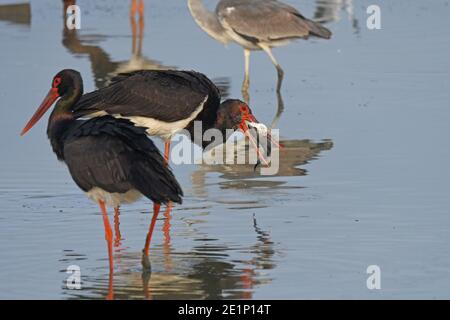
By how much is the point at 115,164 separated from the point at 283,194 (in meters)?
2.39

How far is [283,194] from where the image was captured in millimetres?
10508

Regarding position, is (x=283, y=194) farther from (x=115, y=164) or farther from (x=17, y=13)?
(x=17, y=13)

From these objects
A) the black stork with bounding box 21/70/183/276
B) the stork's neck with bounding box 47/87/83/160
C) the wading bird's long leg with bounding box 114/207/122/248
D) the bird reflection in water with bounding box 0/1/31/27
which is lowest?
the wading bird's long leg with bounding box 114/207/122/248

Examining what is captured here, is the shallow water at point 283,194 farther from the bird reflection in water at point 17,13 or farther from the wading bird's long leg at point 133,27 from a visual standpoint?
the bird reflection in water at point 17,13

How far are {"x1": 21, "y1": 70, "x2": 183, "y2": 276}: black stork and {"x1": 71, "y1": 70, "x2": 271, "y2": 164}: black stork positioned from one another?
1.92 m

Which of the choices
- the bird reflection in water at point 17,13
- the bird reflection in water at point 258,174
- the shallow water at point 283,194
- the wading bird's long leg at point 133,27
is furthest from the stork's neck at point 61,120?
the bird reflection in water at point 17,13

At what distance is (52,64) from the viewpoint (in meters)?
16.7

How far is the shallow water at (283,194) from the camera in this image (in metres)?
8.31

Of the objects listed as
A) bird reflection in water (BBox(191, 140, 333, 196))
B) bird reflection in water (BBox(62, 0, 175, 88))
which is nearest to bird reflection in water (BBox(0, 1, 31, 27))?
bird reflection in water (BBox(62, 0, 175, 88))

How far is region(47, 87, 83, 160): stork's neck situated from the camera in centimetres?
902

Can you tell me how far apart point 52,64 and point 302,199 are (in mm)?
7116

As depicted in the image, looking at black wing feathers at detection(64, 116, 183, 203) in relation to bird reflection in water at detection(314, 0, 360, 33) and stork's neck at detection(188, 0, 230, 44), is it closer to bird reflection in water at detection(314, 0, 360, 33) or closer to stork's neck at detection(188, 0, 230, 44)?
stork's neck at detection(188, 0, 230, 44)

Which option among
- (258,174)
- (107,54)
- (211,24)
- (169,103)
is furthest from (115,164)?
(107,54)

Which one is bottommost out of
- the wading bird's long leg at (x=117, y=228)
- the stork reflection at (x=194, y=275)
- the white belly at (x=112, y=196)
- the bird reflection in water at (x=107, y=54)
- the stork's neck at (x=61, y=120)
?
the stork reflection at (x=194, y=275)
